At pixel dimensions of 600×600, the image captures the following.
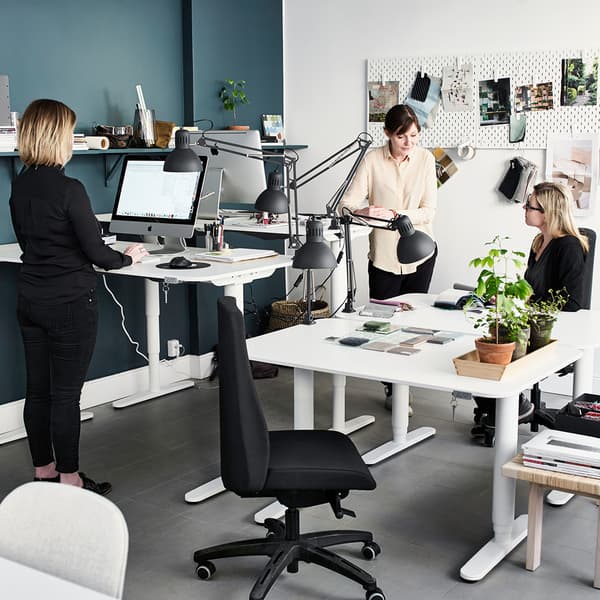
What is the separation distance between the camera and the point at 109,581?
1.64m

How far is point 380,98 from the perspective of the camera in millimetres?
5824

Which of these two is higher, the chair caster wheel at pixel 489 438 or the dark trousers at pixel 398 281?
the dark trousers at pixel 398 281

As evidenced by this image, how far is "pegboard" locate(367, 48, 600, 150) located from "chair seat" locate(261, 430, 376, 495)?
2.93 meters

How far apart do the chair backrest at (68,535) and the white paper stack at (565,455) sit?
1657 mm

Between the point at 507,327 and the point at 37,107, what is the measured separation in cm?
188

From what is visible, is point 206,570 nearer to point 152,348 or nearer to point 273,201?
point 273,201

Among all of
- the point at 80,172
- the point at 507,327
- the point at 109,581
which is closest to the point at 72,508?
the point at 109,581

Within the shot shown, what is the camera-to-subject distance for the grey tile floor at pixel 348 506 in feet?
10.0

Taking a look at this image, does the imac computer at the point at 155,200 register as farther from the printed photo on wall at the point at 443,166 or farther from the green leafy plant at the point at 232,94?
the printed photo on wall at the point at 443,166

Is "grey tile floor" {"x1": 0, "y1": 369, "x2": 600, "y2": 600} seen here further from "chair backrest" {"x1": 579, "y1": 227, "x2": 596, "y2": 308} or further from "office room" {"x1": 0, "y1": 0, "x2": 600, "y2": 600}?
"chair backrest" {"x1": 579, "y1": 227, "x2": 596, "y2": 308}

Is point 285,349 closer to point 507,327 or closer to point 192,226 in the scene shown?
point 507,327

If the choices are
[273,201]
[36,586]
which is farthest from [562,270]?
[36,586]

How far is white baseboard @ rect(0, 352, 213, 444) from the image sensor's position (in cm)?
468

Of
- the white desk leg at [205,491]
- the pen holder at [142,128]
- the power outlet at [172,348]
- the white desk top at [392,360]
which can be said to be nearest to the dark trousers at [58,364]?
the white desk leg at [205,491]
